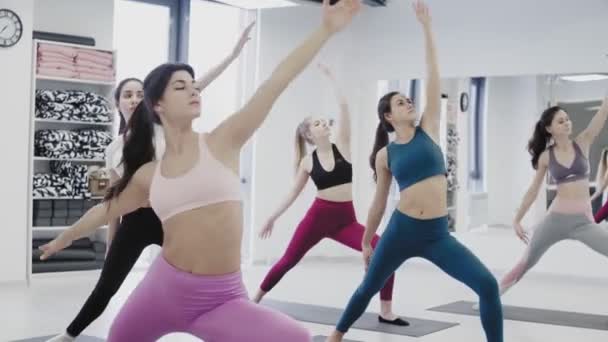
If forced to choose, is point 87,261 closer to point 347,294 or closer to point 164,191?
point 347,294

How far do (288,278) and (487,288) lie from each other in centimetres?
406

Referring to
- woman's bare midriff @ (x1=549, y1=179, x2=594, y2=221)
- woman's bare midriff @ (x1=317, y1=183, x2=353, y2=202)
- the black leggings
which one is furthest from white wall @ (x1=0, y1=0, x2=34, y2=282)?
woman's bare midriff @ (x1=549, y1=179, x2=594, y2=221)

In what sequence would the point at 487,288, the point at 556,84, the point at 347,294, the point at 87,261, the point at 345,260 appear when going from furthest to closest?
the point at 345,260
the point at 556,84
the point at 87,261
the point at 347,294
the point at 487,288

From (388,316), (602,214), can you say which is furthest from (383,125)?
(602,214)

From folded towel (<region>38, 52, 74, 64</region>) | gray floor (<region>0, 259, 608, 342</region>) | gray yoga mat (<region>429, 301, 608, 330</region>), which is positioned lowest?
gray floor (<region>0, 259, 608, 342</region>)

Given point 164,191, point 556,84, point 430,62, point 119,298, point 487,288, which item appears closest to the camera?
point 164,191

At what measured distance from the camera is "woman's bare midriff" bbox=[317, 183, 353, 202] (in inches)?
202

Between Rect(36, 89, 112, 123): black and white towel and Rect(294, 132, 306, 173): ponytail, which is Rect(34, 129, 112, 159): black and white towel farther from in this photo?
Rect(294, 132, 306, 173): ponytail

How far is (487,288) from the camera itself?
3.38 meters

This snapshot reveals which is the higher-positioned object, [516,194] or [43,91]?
[43,91]

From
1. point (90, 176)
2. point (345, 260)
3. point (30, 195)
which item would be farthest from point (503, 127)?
point (30, 195)

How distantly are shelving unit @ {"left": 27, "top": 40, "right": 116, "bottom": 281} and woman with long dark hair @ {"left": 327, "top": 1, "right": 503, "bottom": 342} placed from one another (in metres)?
3.63

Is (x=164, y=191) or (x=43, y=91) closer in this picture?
(x=164, y=191)

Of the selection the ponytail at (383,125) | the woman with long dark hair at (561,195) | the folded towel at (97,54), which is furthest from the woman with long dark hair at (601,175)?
the folded towel at (97,54)
